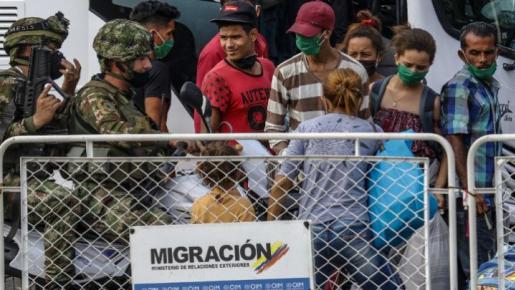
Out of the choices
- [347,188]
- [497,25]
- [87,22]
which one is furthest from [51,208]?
[497,25]

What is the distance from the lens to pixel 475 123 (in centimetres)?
818

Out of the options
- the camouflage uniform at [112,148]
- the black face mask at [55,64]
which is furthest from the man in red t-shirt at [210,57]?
the camouflage uniform at [112,148]

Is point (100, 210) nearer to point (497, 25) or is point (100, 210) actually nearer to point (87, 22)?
point (87, 22)

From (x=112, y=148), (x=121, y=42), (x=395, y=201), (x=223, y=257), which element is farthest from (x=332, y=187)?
(x=121, y=42)

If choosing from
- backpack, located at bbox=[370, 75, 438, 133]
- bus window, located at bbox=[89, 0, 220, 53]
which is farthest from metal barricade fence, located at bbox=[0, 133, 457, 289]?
bus window, located at bbox=[89, 0, 220, 53]

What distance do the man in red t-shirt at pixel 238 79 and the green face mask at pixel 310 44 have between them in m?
0.44

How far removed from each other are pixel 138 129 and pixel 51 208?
69cm

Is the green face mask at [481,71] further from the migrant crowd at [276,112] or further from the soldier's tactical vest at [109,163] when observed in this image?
the soldier's tactical vest at [109,163]

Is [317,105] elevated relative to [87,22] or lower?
lower

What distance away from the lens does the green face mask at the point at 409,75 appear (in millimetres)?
8180

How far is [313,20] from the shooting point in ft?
27.2

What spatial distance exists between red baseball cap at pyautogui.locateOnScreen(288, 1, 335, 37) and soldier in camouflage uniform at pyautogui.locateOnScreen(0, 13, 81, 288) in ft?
4.34

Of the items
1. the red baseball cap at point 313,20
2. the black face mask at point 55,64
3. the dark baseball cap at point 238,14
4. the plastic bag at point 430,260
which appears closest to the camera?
the plastic bag at point 430,260

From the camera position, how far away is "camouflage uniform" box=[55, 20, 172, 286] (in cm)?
697
